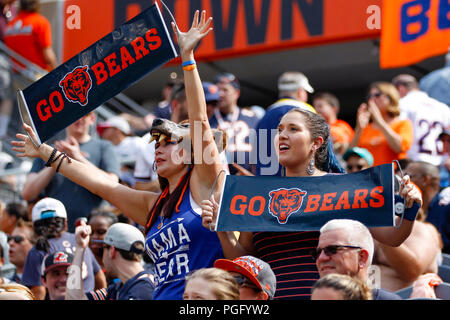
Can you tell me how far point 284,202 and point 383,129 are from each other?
380cm

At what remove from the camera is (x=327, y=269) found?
3727 millimetres

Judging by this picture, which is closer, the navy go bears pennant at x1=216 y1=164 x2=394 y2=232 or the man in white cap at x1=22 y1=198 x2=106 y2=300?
the navy go bears pennant at x1=216 y1=164 x2=394 y2=232

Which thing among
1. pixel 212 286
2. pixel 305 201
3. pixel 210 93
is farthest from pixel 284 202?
pixel 210 93

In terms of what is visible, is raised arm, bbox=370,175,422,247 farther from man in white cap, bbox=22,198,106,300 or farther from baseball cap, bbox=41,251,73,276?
man in white cap, bbox=22,198,106,300

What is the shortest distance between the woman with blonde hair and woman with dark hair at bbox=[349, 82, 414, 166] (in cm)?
446

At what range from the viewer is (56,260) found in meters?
5.89

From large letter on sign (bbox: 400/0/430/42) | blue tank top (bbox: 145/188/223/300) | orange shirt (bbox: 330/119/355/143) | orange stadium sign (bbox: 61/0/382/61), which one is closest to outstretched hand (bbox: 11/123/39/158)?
blue tank top (bbox: 145/188/223/300)

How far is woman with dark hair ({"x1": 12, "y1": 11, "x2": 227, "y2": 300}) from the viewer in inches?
173

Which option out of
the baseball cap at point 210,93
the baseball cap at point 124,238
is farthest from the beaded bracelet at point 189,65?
the baseball cap at point 210,93

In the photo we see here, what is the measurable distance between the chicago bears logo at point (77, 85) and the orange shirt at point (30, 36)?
5.41 meters

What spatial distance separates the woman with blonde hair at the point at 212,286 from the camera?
3627mm

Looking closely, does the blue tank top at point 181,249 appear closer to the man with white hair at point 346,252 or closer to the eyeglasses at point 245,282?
the eyeglasses at point 245,282
